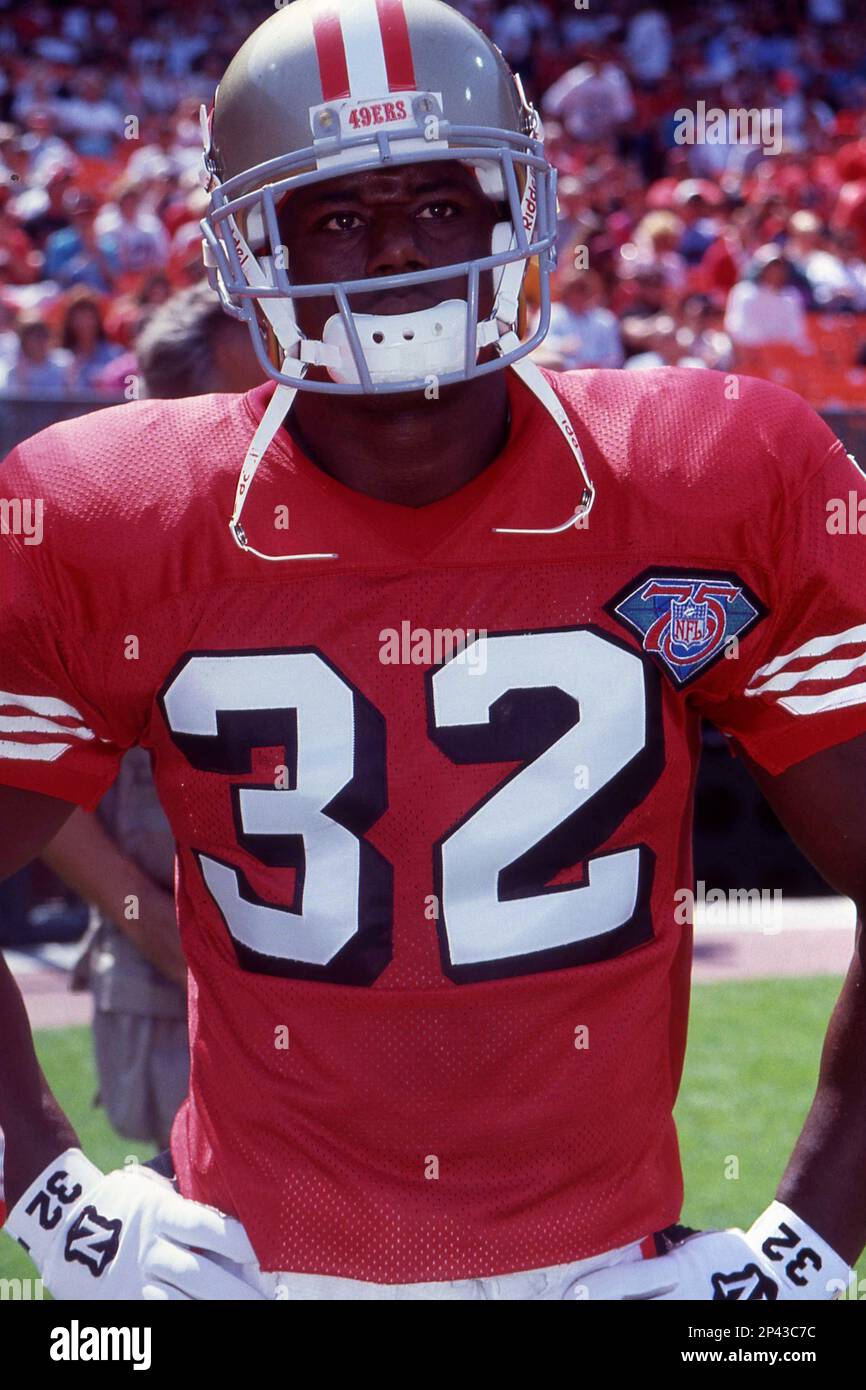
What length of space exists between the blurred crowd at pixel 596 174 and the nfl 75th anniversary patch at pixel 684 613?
350 centimetres

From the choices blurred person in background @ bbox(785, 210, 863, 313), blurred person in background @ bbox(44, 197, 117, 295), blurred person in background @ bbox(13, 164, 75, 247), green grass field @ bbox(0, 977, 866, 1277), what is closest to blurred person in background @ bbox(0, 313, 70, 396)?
blurred person in background @ bbox(44, 197, 117, 295)

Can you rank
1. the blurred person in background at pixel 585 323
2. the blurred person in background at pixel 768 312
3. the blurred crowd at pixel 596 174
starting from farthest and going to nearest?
the blurred person in background at pixel 768 312 → the blurred crowd at pixel 596 174 → the blurred person in background at pixel 585 323

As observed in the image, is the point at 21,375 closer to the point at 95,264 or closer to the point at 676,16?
the point at 95,264

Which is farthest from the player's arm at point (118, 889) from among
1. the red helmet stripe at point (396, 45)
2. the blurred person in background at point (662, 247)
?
the blurred person in background at point (662, 247)

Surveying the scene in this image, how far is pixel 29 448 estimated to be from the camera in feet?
5.56

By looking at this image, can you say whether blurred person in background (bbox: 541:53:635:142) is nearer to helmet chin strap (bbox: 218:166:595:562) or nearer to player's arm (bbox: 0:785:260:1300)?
helmet chin strap (bbox: 218:166:595:562)

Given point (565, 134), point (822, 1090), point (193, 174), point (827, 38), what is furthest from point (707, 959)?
point (827, 38)

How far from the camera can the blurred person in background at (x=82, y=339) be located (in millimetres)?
8141

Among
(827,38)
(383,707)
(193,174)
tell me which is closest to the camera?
(383,707)

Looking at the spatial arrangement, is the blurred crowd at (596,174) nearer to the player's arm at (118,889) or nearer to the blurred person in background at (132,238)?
the blurred person in background at (132,238)

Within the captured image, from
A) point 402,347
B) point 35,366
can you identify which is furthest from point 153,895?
point 35,366

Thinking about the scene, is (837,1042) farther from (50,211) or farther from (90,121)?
(90,121)

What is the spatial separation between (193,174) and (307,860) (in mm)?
10448

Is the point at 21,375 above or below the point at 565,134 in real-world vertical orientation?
below
